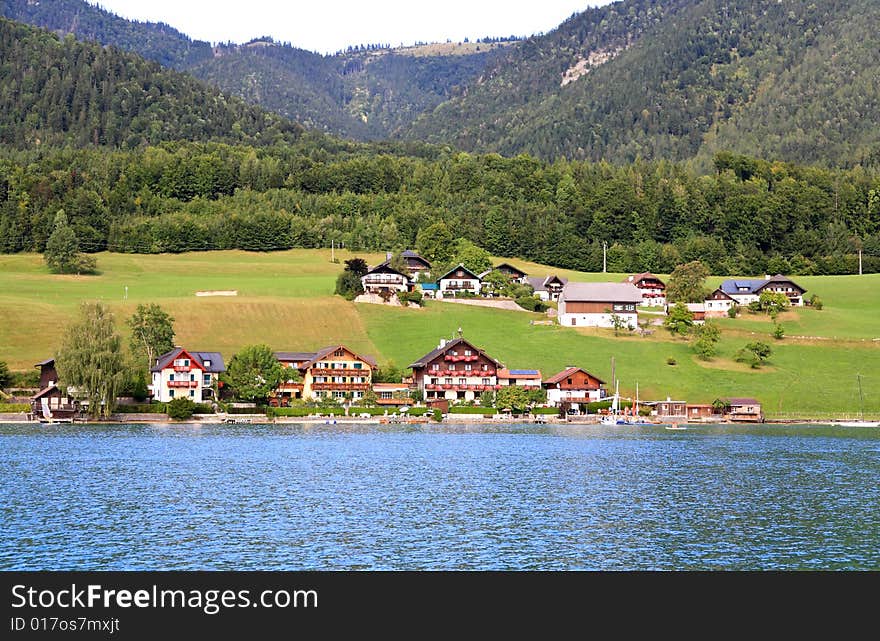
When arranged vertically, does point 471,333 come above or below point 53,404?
above

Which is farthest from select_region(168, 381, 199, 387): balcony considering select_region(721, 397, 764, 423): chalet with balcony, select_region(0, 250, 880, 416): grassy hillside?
select_region(721, 397, 764, 423): chalet with balcony

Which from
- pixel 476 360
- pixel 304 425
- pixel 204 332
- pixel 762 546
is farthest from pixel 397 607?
pixel 204 332

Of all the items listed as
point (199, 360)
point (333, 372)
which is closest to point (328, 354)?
point (333, 372)

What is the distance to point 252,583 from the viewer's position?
3628 centimetres

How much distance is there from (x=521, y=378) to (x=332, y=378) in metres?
18.8

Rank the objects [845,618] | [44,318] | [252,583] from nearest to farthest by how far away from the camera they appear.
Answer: [845,618]
[252,583]
[44,318]

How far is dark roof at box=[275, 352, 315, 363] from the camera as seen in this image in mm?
121188

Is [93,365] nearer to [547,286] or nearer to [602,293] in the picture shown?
[602,293]

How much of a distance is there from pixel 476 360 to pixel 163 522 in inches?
2927

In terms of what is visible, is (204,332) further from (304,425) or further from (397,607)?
(397,607)

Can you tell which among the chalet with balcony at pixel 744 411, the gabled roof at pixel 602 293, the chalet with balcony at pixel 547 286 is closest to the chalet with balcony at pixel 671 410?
Result: the chalet with balcony at pixel 744 411

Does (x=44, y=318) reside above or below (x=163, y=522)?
above

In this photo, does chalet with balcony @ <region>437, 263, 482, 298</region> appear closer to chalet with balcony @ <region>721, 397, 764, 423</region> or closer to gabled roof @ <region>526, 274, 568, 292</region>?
gabled roof @ <region>526, 274, 568, 292</region>

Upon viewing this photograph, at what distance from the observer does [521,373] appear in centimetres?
11912
